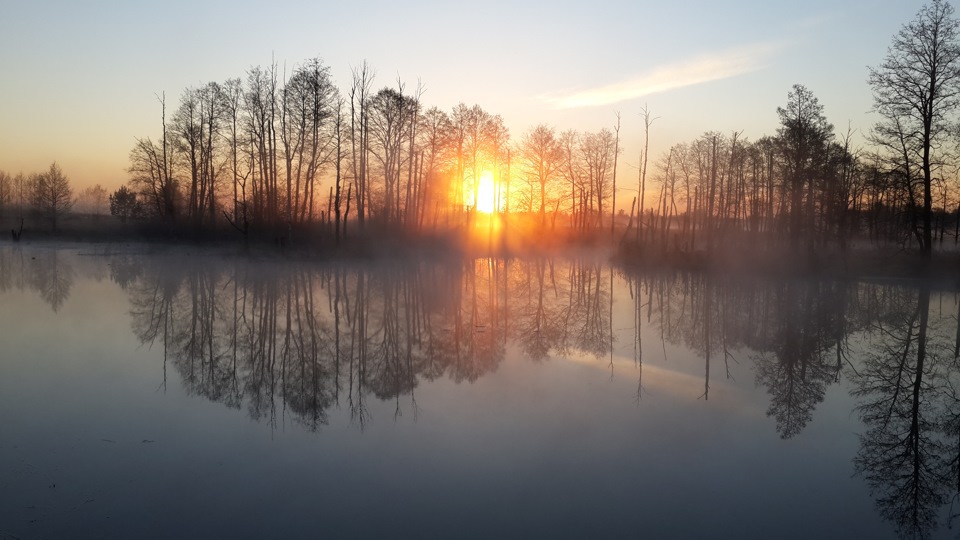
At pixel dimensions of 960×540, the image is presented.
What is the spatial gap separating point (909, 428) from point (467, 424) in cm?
556

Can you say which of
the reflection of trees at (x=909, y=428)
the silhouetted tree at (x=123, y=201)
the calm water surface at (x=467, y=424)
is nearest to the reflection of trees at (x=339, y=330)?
the calm water surface at (x=467, y=424)

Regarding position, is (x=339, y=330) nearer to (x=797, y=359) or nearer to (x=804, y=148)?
(x=797, y=359)

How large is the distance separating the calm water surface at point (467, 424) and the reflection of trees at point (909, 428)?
33mm

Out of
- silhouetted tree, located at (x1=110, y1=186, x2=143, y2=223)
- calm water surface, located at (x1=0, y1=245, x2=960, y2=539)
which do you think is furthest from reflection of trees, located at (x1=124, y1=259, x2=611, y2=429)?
silhouetted tree, located at (x1=110, y1=186, x2=143, y2=223)

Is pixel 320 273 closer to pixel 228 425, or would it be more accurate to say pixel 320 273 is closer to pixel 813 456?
pixel 228 425

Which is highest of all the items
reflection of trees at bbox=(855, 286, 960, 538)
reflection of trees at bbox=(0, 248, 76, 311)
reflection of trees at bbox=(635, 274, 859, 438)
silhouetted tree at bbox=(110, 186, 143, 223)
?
silhouetted tree at bbox=(110, 186, 143, 223)

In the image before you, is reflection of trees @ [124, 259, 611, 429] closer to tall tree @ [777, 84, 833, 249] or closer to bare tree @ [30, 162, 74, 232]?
tall tree @ [777, 84, 833, 249]

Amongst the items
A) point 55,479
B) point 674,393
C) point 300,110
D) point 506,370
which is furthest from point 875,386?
point 300,110

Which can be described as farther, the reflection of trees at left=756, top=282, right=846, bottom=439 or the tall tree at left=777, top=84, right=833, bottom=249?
the tall tree at left=777, top=84, right=833, bottom=249

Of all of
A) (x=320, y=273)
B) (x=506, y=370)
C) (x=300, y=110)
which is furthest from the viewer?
(x=300, y=110)

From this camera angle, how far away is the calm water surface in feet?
15.6

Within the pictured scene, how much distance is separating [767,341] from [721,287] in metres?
12.5

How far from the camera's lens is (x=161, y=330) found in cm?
1252

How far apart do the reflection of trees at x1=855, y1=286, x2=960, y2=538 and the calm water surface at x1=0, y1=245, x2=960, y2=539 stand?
0.03 meters
